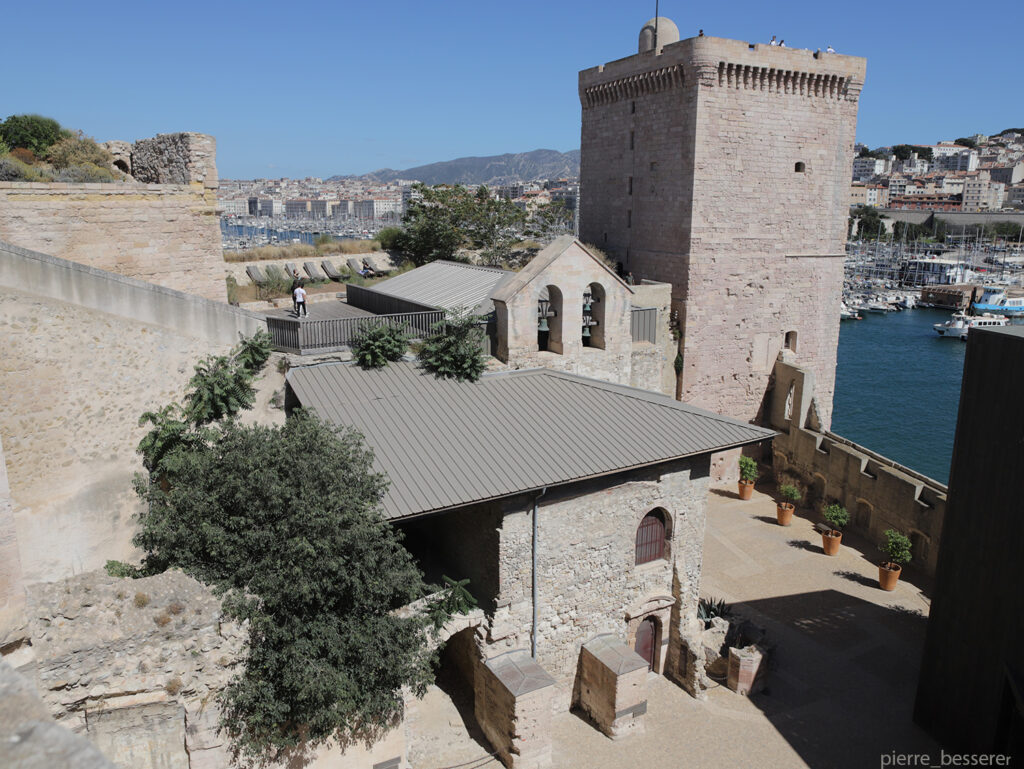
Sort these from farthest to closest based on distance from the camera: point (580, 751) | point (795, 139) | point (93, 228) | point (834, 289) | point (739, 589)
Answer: point (834, 289)
point (795, 139)
point (739, 589)
point (93, 228)
point (580, 751)

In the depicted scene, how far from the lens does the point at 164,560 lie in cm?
1183

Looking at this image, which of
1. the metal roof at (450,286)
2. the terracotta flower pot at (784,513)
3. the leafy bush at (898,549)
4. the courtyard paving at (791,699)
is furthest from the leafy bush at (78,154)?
the leafy bush at (898,549)

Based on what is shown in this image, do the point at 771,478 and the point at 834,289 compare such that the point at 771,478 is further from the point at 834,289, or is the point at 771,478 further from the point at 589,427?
the point at 589,427

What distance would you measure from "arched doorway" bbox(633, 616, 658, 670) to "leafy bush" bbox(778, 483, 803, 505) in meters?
11.8

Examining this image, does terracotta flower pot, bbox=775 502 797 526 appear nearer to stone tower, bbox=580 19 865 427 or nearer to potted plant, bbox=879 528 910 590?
potted plant, bbox=879 528 910 590

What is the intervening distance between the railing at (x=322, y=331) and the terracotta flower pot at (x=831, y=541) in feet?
48.6

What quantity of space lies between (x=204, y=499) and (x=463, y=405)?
5958 mm

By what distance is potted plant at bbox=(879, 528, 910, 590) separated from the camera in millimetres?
21594

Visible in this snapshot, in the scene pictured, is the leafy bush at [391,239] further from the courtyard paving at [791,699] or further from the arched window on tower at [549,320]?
the courtyard paving at [791,699]

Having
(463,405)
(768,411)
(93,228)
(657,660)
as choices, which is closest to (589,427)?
(463,405)

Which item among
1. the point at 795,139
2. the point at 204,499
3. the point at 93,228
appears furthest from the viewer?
the point at 795,139

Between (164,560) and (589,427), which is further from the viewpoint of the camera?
(589,427)

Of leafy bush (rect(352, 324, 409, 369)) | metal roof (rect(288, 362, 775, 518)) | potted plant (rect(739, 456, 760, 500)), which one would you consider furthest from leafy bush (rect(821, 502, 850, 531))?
leafy bush (rect(352, 324, 409, 369))

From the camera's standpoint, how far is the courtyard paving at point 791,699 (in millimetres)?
Answer: 14773
